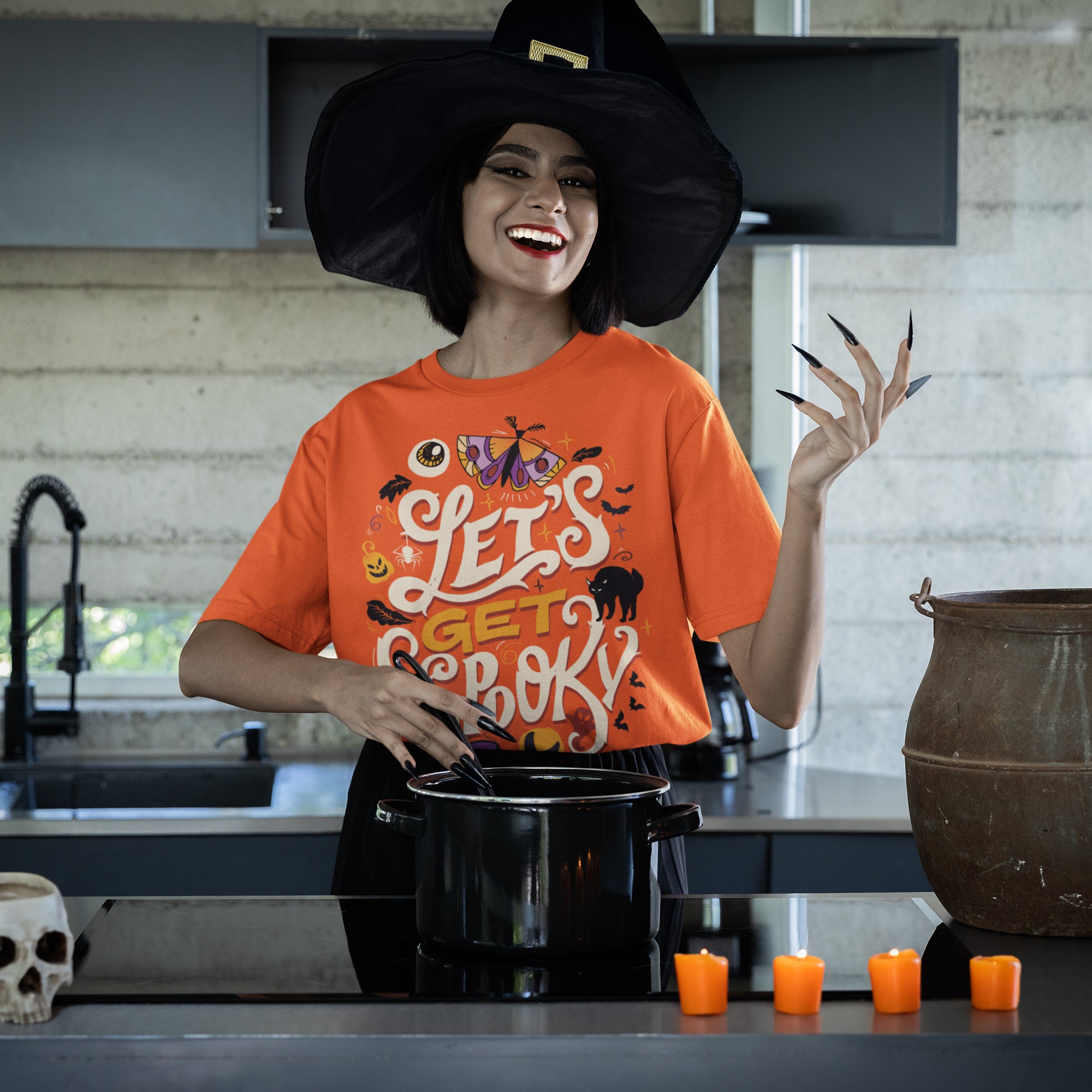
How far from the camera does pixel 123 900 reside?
1.09 m

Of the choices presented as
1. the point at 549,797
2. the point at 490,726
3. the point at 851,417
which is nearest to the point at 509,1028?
the point at 549,797

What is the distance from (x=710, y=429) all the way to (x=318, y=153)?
0.58 meters

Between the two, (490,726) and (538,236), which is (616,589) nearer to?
(490,726)

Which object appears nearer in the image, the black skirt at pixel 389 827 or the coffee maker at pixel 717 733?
the black skirt at pixel 389 827

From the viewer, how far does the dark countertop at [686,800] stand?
1.98 metres

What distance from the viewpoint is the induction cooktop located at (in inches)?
32.8

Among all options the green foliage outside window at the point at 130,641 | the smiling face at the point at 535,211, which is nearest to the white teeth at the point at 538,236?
the smiling face at the point at 535,211

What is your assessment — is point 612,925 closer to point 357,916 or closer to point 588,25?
point 357,916

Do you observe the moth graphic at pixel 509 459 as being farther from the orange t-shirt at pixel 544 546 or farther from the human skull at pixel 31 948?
the human skull at pixel 31 948

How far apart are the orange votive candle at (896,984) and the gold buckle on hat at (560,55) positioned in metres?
0.90

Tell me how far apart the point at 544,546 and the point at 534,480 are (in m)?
0.07

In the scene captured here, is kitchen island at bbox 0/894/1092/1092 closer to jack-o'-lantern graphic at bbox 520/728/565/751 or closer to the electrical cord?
jack-o'-lantern graphic at bbox 520/728/565/751

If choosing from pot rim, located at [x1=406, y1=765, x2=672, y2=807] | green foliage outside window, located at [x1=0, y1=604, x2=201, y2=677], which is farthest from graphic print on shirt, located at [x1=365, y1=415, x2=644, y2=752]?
green foliage outside window, located at [x1=0, y1=604, x2=201, y2=677]

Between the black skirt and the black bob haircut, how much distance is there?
500 mm
